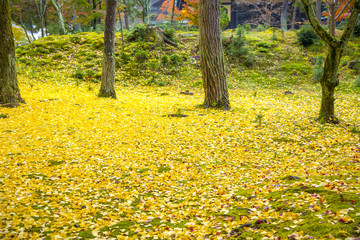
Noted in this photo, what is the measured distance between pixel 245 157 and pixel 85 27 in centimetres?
3254

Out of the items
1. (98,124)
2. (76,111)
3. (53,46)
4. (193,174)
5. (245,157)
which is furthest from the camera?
(53,46)

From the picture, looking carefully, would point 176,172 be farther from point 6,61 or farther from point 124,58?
point 124,58

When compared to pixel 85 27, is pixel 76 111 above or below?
below

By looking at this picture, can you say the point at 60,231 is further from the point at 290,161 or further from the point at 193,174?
the point at 290,161

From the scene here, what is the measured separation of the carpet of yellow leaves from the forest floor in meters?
0.03

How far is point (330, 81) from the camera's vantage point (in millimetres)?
8461

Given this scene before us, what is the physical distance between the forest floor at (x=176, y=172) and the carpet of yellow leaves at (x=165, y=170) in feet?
0.09

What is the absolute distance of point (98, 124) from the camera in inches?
380

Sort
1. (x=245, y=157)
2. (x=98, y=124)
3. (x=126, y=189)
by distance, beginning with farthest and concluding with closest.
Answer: (x=98, y=124) → (x=245, y=157) → (x=126, y=189)

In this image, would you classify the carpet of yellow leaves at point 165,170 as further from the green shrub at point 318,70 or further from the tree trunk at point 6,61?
the green shrub at point 318,70

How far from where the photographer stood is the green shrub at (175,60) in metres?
20.9

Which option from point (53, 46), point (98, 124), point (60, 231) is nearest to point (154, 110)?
point (98, 124)

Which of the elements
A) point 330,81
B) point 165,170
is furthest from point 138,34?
point 165,170

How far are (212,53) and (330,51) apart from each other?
4616 millimetres
